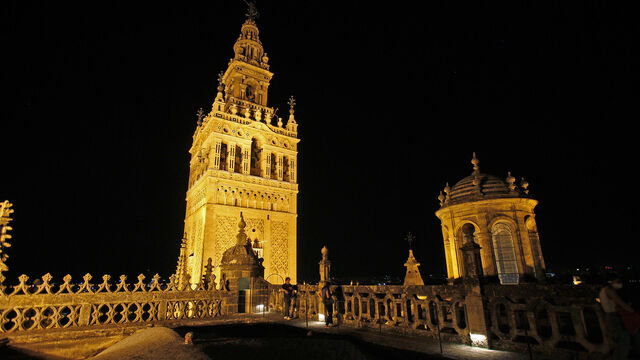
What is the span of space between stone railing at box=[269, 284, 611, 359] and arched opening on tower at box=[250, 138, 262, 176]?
785 inches

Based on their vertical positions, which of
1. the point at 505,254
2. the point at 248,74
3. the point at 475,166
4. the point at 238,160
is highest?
the point at 248,74

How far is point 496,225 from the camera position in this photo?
14578 millimetres

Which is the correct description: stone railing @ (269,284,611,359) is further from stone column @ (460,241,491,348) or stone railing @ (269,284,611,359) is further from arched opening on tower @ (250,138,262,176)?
arched opening on tower @ (250,138,262,176)

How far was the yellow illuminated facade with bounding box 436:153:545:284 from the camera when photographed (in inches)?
508

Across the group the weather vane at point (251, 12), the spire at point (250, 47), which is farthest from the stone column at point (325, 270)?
the weather vane at point (251, 12)

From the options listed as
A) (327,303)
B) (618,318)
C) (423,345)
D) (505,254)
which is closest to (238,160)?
(327,303)

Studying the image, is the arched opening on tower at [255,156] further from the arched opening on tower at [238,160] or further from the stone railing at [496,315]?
the stone railing at [496,315]

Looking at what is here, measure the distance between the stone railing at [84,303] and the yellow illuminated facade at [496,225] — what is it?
11.1m

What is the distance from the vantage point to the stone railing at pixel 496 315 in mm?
5191

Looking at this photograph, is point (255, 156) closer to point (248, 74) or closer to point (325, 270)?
point (248, 74)

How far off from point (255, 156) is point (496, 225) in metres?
22.3

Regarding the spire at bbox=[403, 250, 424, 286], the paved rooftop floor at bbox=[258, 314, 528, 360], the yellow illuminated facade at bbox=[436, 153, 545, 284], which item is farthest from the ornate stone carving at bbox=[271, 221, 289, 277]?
the paved rooftop floor at bbox=[258, 314, 528, 360]

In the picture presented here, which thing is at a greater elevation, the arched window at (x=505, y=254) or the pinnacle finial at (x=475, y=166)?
the pinnacle finial at (x=475, y=166)

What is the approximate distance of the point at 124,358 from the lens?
4.81 meters
